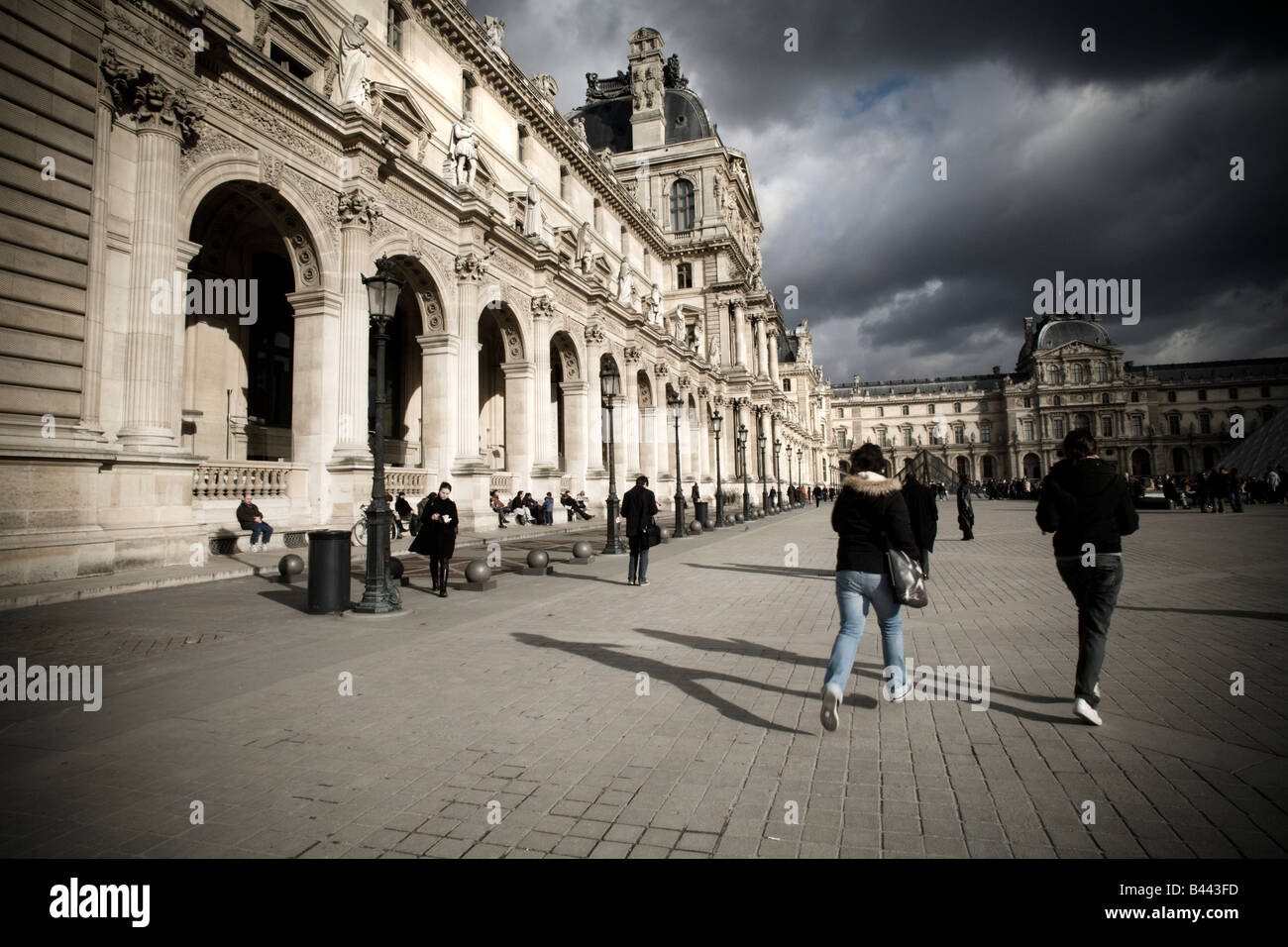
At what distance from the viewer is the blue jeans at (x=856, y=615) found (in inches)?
174

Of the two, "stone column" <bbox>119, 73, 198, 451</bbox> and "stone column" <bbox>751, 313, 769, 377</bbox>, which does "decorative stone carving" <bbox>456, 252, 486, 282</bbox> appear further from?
"stone column" <bbox>751, 313, 769, 377</bbox>

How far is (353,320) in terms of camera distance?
58.9 feet

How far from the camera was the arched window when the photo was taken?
58.6m

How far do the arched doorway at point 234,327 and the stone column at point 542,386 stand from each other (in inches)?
367

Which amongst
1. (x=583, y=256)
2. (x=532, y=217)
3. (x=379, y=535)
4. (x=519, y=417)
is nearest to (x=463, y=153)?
(x=532, y=217)

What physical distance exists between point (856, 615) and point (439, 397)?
19.3 meters

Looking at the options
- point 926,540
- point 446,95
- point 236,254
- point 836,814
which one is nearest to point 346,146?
point 236,254

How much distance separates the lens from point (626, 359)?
36125 mm

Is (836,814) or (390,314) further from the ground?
(390,314)

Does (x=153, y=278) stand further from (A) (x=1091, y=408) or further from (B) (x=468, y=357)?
(A) (x=1091, y=408)

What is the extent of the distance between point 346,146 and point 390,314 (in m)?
11.7

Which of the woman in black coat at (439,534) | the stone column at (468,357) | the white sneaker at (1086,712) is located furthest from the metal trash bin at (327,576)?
the stone column at (468,357)

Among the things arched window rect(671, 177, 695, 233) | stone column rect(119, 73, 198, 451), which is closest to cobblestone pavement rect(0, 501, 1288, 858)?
stone column rect(119, 73, 198, 451)
